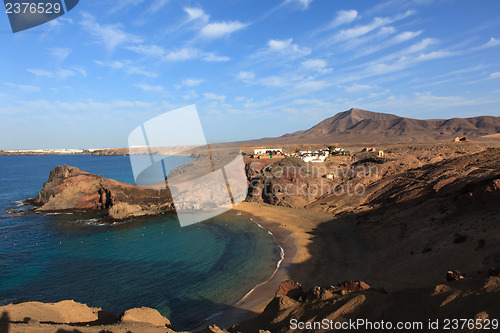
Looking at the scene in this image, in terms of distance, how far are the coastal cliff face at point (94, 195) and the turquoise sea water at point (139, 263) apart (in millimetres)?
4588

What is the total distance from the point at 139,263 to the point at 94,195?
2582cm

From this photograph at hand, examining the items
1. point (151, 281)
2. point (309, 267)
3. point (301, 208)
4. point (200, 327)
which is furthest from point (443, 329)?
point (301, 208)

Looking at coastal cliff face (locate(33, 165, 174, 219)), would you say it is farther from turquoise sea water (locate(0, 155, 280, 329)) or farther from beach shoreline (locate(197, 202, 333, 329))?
beach shoreline (locate(197, 202, 333, 329))

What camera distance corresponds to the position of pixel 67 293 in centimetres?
1766

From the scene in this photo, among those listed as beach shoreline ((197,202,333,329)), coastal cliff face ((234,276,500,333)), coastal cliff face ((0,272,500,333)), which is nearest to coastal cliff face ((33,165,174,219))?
beach shoreline ((197,202,333,329))

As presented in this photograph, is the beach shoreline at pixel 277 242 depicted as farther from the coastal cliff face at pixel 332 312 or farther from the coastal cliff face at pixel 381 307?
the coastal cliff face at pixel 381 307

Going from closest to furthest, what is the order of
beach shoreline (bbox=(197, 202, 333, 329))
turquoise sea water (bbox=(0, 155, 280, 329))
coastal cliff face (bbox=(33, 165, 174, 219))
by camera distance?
beach shoreline (bbox=(197, 202, 333, 329)), turquoise sea water (bbox=(0, 155, 280, 329)), coastal cliff face (bbox=(33, 165, 174, 219))

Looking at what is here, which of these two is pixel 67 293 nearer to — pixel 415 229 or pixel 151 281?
pixel 151 281

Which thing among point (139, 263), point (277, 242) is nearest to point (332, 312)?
point (277, 242)

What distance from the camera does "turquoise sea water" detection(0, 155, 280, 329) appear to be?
16.9 m

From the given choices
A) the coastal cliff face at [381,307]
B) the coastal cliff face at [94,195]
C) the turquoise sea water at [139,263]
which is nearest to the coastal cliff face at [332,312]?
the coastal cliff face at [381,307]

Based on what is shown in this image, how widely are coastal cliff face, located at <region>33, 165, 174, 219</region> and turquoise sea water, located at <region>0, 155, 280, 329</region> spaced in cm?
459

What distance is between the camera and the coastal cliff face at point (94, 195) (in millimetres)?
40031

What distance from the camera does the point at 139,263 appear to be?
2245cm
